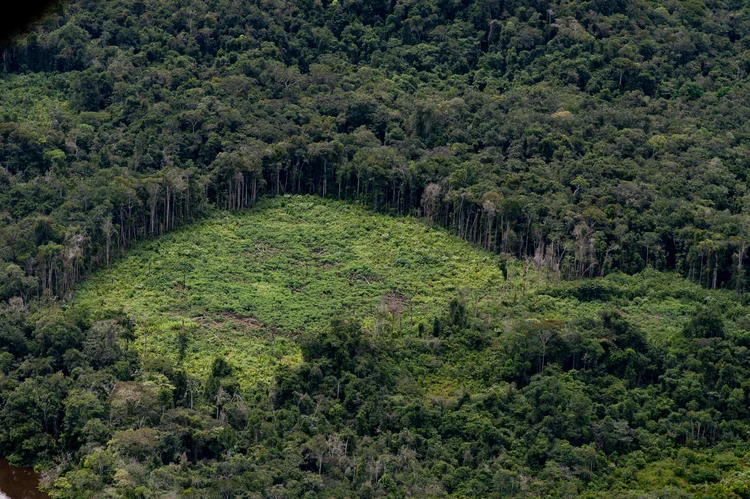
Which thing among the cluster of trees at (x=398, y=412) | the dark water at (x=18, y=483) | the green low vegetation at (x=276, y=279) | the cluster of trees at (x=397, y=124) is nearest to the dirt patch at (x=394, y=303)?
the green low vegetation at (x=276, y=279)

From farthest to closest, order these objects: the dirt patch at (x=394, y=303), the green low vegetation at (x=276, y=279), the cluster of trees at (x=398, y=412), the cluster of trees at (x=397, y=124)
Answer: the cluster of trees at (x=397, y=124), the dirt patch at (x=394, y=303), the green low vegetation at (x=276, y=279), the cluster of trees at (x=398, y=412)

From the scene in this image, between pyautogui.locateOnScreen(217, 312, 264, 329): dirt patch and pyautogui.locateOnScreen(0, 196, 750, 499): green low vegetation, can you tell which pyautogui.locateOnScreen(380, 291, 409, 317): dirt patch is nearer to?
pyautogui.locateOnScreen(0, 196, 750, 499): green low vegetation

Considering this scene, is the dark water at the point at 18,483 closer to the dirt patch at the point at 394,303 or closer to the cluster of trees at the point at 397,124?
the cluster of trees at the point at 397,124

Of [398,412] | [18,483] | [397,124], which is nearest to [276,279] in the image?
[398,412]

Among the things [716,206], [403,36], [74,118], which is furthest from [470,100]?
[74,118]

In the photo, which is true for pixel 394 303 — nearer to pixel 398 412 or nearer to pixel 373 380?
pixel 373 380

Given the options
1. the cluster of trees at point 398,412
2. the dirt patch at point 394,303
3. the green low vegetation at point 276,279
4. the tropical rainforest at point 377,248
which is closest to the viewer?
the cluster of trees at point 398,412
